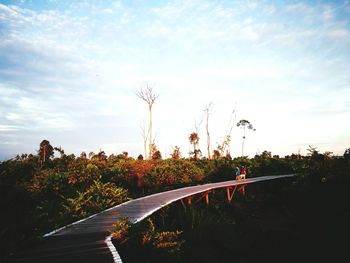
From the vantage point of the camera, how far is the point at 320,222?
433 inches

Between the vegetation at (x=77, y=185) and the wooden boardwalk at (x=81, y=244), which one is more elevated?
the vegetation at (x=77, y=185)

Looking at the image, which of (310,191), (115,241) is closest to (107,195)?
(115,241)

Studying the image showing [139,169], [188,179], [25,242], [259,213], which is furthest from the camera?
[188,179]

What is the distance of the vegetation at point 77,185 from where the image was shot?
6230 mm

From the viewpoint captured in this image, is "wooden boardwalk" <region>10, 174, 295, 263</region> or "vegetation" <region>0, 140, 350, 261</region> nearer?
"wooden boardwalk" <region>10, 174, 295, 263</region>

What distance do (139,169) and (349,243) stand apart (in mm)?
11761

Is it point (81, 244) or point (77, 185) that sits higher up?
point (77, 185)

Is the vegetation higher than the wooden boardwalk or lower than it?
higher

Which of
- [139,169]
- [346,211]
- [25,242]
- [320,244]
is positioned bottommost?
[320,244]

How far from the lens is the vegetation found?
6.23 metres

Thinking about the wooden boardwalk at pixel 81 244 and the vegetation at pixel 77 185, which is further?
the vegetation at pixel 77 185

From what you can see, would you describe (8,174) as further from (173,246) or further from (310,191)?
(310,191)

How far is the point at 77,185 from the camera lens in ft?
40.0

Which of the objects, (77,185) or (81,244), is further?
(77,185)
